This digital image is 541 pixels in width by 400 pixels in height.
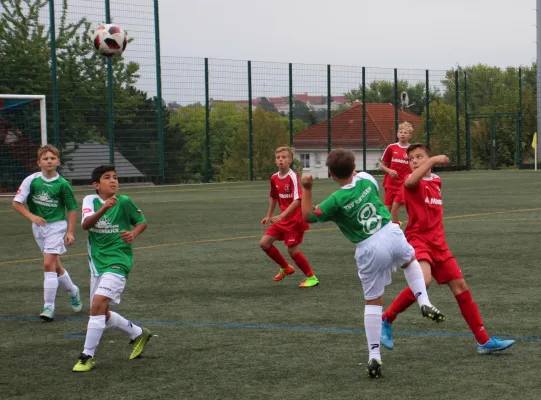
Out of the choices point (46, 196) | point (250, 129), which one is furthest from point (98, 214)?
point (250, 129)

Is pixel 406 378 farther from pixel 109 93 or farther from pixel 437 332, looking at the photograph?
pixel 109 93

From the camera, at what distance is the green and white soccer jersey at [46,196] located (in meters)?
9.10

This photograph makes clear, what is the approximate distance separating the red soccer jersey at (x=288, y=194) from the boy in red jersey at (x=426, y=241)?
354 cm

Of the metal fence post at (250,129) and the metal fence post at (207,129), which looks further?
the metal fence post at (250,129)

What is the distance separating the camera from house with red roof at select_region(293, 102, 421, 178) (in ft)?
125

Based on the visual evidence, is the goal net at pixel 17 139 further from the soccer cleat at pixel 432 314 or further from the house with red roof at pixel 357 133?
the soccer cleat at pixel 432 314

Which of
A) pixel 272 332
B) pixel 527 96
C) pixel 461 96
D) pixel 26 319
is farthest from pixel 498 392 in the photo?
pixel 527 96

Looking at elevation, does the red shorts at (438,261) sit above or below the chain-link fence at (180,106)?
below

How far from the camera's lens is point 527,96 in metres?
48.0

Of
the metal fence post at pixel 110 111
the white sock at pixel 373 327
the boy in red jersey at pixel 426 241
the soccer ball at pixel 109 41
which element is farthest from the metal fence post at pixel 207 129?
the white sock at pixel 373 327

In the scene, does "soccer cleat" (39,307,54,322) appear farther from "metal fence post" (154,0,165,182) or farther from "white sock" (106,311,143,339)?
"metal fence post" (154,0,165,182)

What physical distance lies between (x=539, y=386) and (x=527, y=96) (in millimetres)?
44011

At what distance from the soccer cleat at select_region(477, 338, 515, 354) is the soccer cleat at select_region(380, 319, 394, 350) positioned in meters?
0.63

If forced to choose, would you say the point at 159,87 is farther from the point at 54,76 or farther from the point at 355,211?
the point at 355,211
